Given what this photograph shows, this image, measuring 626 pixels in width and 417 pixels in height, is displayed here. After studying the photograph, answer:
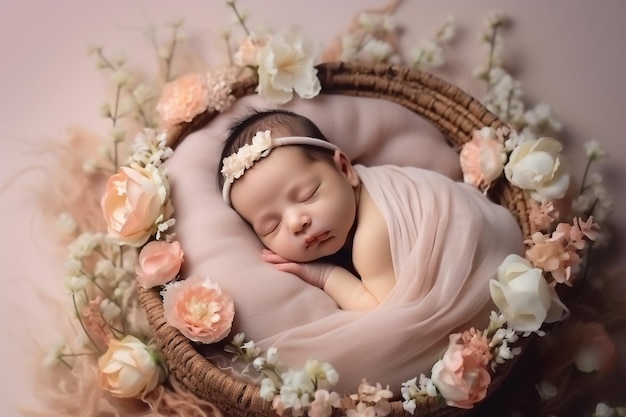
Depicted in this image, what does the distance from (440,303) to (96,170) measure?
2.80 feet

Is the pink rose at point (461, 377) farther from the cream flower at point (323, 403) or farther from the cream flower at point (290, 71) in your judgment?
the cream flower at point (290, 71)

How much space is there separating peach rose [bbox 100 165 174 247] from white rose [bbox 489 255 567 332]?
60 cm

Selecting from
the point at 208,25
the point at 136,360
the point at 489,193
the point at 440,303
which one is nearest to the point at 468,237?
the point at 440,303

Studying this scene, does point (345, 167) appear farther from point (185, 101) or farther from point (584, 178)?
point (584, 178)

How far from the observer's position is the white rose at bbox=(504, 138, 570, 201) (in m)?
1.38

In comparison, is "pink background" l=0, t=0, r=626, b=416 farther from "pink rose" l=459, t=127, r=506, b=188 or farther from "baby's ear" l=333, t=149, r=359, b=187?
"baby's ear" l=333, t=149, r=359, b=187

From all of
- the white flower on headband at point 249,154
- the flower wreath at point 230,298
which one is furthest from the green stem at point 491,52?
the white flower on headband at point 249,154

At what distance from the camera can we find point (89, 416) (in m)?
1.45

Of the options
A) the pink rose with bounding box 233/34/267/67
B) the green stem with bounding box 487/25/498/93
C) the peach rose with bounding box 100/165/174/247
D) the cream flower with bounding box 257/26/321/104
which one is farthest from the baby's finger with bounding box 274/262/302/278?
the green stem with bounding box 487/25/498/93

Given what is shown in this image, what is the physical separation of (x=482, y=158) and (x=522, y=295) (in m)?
0.37

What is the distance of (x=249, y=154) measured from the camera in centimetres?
140

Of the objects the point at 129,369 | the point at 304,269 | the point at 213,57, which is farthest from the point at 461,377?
the point at 213,57

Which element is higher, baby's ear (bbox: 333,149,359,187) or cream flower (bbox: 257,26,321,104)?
cream flower (bbox: 257,26,321,104)

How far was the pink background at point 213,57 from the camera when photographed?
5.73ft
